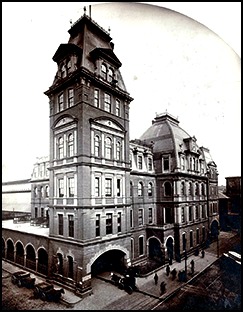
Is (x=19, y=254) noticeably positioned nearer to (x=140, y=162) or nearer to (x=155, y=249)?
(x=155, y=249)

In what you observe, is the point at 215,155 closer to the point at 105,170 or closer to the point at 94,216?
the point at 105,170

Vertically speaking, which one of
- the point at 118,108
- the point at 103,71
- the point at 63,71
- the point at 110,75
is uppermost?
the point at 103,71

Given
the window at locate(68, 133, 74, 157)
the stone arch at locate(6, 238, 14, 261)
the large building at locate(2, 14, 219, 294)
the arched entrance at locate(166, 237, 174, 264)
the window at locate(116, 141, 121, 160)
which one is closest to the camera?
the stone arch at locate(6, 238, 14, 261)

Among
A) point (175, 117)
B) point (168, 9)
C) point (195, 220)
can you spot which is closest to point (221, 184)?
point (195, 220)

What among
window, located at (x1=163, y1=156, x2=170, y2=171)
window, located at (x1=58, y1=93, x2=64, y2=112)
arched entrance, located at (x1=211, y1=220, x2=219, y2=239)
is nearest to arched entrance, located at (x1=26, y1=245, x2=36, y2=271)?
window, located at (x1=58, y1=93, x2=64, y2=112)

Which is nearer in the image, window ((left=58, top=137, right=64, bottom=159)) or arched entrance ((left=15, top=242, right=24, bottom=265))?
arched entrance ((left=15, top=242, right=24, bottom=265))

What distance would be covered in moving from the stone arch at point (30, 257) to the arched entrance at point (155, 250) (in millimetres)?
3768

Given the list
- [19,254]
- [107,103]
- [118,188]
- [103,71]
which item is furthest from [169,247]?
[103,71]

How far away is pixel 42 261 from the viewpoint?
631cm

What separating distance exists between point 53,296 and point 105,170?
3.77 metres

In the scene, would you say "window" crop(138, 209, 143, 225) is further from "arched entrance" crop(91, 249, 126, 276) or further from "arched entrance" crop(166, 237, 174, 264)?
"arched entrance" crop(91, 249, 126, 276)

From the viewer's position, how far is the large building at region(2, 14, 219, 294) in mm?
6113

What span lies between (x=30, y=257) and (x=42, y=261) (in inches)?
13.9

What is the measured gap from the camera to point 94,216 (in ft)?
23.4
